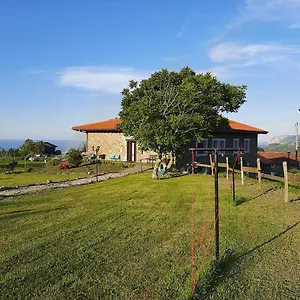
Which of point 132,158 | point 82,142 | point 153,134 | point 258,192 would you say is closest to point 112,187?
point 153,134

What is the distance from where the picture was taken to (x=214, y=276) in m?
5.47

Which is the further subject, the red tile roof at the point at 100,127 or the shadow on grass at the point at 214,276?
the red tile roof at the point at 100,127

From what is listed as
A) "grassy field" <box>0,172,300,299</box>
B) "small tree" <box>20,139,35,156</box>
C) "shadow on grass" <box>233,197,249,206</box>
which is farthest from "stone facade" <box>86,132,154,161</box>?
"grassy field" <box>0,172,300,299</box>

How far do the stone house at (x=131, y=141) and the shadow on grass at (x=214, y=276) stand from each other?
21.1 metres

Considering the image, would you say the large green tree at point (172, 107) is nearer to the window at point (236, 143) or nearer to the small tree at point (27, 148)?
the window at point (236, 143)

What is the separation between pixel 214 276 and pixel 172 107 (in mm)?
13558

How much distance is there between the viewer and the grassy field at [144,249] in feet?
16.6

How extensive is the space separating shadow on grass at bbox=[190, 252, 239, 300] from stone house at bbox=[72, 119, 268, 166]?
829 inches

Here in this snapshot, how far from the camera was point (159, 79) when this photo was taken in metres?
19.7

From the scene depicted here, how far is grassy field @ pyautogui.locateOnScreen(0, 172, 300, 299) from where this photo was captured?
16.6ft

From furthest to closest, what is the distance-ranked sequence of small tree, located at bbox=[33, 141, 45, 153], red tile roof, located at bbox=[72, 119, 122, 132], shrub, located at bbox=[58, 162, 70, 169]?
small tree, located at bbox=[33, 141, 45, 153] → red tile roof, located at bbox=[72, 119, 122, 132] → shrub, located at bbox=[58, 162, 70, 169]

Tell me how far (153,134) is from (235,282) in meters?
12.6

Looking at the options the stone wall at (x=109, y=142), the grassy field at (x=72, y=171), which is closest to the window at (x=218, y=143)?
the grassy field at (x=72, y=171)

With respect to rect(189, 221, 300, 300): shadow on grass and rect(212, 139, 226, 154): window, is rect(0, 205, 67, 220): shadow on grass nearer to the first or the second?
rect(189, 221, 300, 300): shadow on grass
